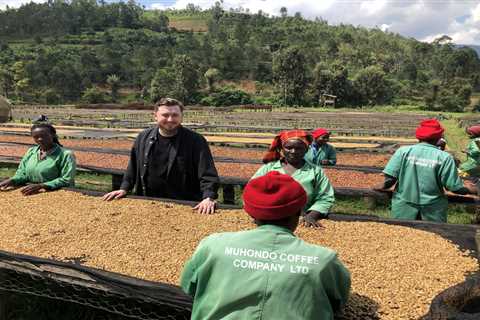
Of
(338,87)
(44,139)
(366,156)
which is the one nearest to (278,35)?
(338,87)

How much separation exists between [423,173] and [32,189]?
3.80 meters

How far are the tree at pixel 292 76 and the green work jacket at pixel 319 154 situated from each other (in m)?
43.9

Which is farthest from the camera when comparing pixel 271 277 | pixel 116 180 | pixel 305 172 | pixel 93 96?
pixel 93 96

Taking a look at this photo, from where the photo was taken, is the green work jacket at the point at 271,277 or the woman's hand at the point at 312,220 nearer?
the green work jacket at the point at 271,277

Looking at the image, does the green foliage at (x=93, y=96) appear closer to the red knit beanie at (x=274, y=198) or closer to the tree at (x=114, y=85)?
the tree at (x=114, y=85)

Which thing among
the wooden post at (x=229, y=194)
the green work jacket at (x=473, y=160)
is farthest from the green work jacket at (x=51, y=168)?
the green work jacket at (x=473, y=160)

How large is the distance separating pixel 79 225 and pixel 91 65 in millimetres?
67862

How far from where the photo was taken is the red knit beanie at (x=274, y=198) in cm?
172

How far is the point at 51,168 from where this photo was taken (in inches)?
180

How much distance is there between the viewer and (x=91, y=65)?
66562mm

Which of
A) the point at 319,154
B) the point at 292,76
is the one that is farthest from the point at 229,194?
the point at 292,76

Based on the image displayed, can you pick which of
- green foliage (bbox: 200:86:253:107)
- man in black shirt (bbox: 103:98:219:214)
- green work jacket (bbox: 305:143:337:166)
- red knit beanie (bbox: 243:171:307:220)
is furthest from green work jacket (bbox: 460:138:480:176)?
green foliage (bbox: 200:86:253:107)

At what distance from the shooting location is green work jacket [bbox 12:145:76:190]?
4.55 meters

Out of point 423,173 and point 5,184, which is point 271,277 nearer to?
point 423,173
